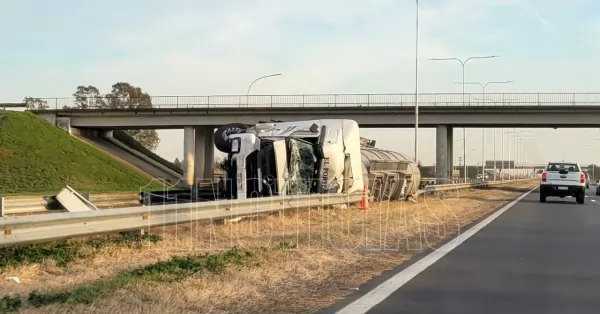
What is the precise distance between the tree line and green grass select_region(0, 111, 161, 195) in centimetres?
1305

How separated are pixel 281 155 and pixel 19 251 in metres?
7.82

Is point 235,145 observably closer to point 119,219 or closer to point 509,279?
point 119,219

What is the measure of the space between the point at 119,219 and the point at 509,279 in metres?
5.43

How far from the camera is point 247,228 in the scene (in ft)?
44.2

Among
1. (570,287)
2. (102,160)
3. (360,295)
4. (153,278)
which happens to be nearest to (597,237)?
(570,287)

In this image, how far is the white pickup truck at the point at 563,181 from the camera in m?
30.9

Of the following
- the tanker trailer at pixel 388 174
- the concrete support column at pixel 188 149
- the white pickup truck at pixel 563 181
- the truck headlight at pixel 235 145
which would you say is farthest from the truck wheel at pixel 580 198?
the concrete support column at pixel 188 149

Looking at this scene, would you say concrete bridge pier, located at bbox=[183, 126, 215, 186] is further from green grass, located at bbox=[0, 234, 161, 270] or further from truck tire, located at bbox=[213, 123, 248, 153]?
green grass, located at bbox=[0, 234, 161, 270]

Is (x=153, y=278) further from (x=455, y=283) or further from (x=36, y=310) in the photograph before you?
(x=455, y=283)

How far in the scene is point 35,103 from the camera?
2749 inches

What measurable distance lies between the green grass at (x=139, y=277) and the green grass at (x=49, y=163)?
29.5 m

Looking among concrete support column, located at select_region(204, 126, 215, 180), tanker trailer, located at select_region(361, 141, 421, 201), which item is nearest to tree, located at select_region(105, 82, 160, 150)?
concrete support column, located at select_region(204, 126, 215, 180)

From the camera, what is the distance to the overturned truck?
15.9m

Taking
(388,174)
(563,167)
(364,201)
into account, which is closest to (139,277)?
(364,201)
